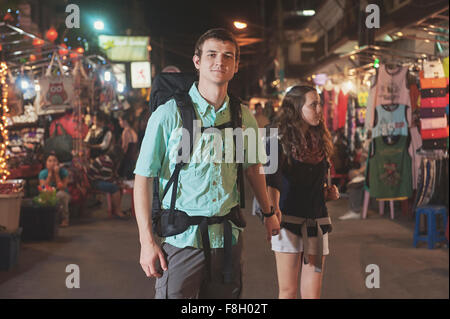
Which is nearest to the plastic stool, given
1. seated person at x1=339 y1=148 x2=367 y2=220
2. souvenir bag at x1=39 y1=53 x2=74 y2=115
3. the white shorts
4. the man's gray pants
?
seated person at x1=339 y1=148 x2=367 y2=220

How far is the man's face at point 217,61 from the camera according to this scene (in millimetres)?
1378

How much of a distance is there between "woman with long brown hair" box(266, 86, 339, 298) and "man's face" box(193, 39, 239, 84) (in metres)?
0.24

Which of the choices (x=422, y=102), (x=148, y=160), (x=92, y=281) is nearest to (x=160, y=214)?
(x=148, y=160)

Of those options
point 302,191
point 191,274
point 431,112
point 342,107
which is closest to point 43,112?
point 431,112

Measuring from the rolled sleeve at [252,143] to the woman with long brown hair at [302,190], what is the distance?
161mm

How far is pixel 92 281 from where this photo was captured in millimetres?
5688

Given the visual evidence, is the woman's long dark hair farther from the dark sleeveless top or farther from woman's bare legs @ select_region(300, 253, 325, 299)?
woman's bare legs @ select_region(300, 253, 325, 299)

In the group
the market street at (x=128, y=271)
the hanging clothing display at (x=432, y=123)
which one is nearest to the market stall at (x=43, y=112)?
the market street at (x=128, y=271)

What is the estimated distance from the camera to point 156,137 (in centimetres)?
148

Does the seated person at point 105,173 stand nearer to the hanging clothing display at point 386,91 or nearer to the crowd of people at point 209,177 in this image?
the crowd of people at point 209,177

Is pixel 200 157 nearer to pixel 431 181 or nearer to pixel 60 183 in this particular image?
pixel 60 183

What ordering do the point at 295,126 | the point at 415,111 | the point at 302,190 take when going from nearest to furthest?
the point at 295,126 < the point at 302,190 < the point at 415,111

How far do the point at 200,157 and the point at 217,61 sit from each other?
263 mm
